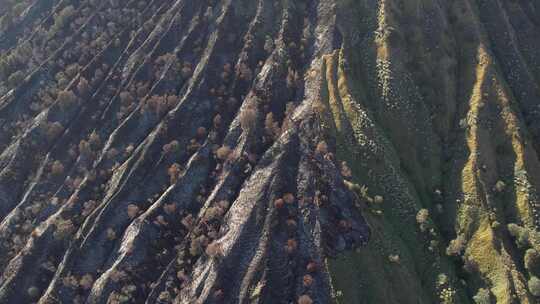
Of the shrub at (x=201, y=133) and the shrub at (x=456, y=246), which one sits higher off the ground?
the shrub at (x=201, y=133)

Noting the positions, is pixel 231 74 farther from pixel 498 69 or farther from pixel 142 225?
pixel 498 69

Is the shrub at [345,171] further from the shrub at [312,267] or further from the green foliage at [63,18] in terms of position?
the green foliage at [63,18]

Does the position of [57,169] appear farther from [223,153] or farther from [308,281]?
[308,281]

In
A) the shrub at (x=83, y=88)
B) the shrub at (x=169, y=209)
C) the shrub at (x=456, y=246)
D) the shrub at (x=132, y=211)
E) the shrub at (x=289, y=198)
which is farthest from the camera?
the shrub at (x=83, y=88)

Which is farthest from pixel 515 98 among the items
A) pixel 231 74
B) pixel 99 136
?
pixel 99 136

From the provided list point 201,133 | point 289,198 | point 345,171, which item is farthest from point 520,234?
point 201,133

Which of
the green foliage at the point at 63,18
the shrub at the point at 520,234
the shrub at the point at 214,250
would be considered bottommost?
the shrub at the point at 520,234

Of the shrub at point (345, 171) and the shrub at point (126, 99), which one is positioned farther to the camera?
the shrub at point (126, 99)

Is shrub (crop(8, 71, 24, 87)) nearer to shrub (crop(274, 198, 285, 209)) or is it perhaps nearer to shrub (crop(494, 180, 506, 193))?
shrub (crop(274, 198, 285, 209))

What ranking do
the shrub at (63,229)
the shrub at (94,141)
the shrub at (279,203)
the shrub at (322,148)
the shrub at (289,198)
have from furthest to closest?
the shrub at (94,141)
the shrub at (63,229)
the shrub at (322,148)
the shrub at (289,198)
the shrub at (279,203)

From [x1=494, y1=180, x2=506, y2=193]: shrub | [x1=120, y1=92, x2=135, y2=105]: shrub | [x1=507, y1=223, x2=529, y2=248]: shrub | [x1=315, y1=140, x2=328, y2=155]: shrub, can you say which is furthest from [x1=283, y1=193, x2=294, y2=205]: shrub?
[x1=120, y1=92, x2=135, y2=105]: shrub

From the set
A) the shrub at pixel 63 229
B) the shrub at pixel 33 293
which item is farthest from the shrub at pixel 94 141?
the shrub at pixel 33 293
